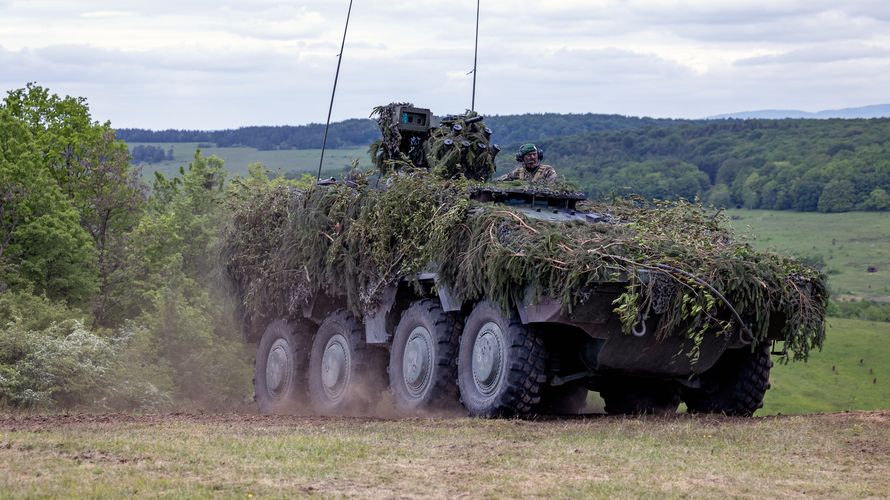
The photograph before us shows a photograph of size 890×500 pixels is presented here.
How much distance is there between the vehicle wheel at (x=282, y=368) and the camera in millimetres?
18766

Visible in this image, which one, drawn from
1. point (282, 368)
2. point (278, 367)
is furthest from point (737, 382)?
point (278, 367)

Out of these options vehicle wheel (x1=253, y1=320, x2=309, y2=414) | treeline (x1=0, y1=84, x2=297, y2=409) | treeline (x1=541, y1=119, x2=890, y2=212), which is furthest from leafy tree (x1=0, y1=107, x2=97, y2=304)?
treeline (x1=541, y1=119, x2=890, y2=212)

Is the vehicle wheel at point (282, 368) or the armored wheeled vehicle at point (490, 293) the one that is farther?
the vehicle wheel at point (282, 368)

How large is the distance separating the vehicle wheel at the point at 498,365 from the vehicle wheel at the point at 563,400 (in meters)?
0.63

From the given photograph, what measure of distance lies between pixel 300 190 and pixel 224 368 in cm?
996

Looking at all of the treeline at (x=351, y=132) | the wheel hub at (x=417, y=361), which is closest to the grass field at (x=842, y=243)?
the treeline at (x=351, y=132)

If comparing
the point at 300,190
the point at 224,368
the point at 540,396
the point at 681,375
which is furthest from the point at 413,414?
the point at 224,368

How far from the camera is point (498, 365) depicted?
550 inches

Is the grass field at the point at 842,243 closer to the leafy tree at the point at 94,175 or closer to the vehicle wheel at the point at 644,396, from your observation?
the leafy tree at the point at 94,175

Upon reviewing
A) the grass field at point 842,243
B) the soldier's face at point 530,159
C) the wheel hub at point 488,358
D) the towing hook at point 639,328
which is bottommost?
the grass field at point 842,243

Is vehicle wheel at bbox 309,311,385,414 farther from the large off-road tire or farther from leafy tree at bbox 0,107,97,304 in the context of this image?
leafy tree at bbox 0,107,97,304

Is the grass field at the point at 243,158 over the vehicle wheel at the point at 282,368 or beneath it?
over

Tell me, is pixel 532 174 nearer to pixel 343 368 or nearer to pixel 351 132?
pixel 343 368

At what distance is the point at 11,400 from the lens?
18.3m
